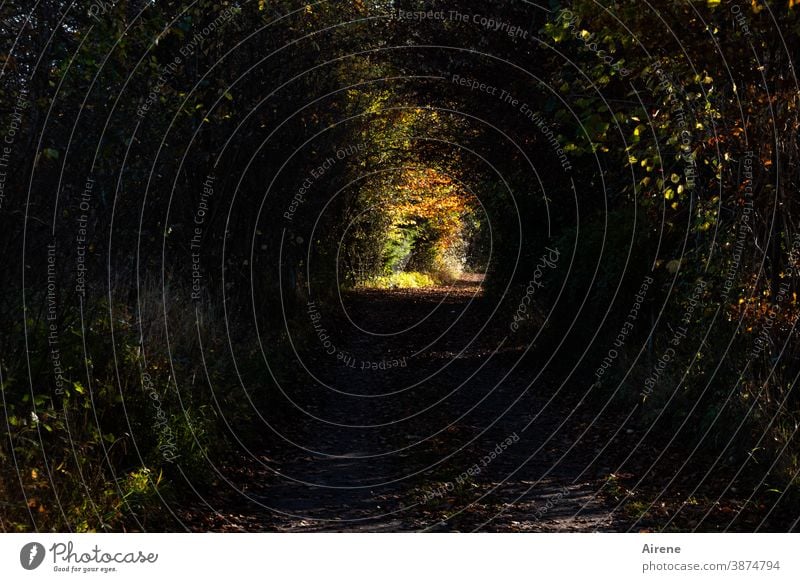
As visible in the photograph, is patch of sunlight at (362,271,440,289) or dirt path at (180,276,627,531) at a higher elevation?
patch of sunlight at (362,271,440,289)

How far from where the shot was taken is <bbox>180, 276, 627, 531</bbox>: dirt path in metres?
8.01

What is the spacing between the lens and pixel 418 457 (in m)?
10.2

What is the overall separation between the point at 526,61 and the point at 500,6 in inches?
41.7

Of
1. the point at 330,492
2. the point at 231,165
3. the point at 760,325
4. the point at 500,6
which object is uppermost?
the point at 500,6

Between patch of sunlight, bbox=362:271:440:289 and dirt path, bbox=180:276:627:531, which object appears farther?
patch of sunlight, bbox=362:271:440:289

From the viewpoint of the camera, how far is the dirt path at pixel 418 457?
8.01m

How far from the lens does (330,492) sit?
8883 mm

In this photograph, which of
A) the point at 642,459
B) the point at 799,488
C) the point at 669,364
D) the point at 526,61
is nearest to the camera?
the point at 799,488

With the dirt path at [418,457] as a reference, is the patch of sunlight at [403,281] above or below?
above

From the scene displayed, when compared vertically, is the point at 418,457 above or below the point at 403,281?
below

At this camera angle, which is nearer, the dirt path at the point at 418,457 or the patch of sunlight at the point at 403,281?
the dirt path at the point at 418,457

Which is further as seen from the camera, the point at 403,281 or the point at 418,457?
the point at 403,281

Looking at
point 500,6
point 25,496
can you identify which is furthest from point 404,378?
point 25,496

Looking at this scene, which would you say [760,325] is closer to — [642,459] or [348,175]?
[642,459]
